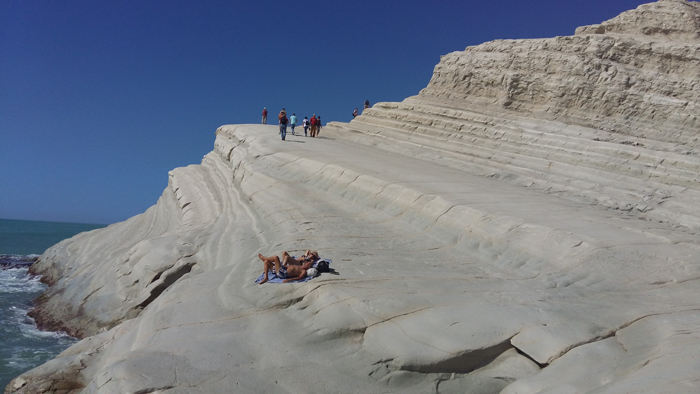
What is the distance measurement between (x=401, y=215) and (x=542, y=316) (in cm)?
424

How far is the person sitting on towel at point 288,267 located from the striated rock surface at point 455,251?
22cm

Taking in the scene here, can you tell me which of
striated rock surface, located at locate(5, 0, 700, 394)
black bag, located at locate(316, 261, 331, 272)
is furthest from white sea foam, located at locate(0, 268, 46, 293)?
black bag, located at locate(316, 261, 331, 272)

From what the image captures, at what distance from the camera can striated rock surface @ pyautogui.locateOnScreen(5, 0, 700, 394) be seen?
16.8 feet

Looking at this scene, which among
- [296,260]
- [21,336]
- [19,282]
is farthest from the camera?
[19,282]

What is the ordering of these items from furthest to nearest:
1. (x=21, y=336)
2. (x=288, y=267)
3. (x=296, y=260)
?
(x=21, y=336)
(x=296, y=260)
(x=288, y=267)

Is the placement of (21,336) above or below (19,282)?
above

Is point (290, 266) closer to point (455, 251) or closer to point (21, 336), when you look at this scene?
point (455, 251)

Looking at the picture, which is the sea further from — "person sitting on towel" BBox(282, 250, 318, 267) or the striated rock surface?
"person sitting on towel" BBox(282, 250, 318, 267)

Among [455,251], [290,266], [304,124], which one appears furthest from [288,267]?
[304,124]

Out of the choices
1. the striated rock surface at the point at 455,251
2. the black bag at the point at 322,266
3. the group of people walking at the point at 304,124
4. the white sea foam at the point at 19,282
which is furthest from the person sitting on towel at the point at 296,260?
the white sea foam at the point at 19,282

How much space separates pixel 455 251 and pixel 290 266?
2916mm

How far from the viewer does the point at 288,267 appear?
6676 mm

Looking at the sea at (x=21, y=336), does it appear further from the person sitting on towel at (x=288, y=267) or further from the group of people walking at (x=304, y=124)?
the group of people walking at (x=304, y=124)

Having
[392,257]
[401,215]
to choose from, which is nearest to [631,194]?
[401,215]
